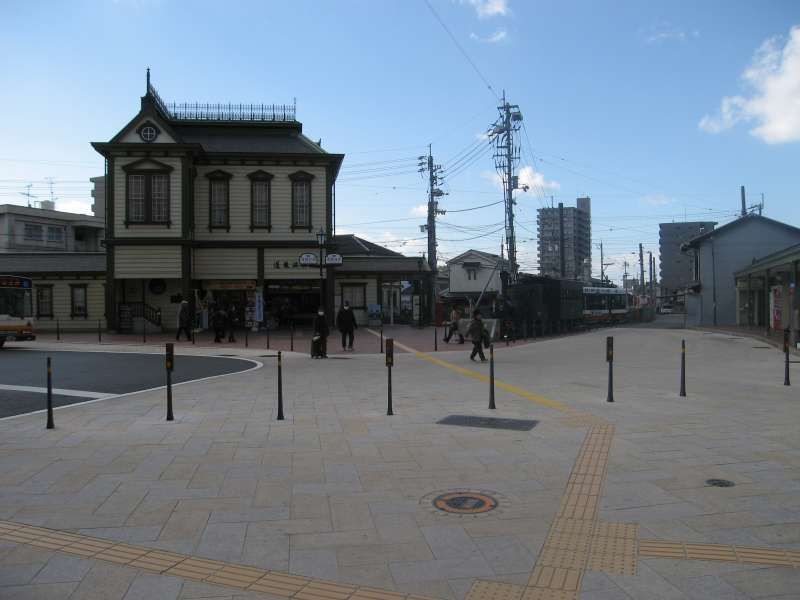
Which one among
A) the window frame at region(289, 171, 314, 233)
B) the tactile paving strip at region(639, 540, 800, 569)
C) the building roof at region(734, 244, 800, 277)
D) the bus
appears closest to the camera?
the tactile paving strip at region(639, 540, 800, 569)

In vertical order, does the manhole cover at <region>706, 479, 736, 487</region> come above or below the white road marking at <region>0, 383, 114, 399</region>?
below

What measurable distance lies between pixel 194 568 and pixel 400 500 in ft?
6.67

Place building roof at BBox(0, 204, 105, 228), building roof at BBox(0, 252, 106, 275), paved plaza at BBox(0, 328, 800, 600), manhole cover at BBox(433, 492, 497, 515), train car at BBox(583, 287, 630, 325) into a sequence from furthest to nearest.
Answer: building roof at BBox(0, 204, 105, 228)
train car at BBox(583, 287, 630, 325)
building roof at BBox(0, 252, 106, 275)
manhole cover at BBox(433, 492, 497, 515)
paved plaza at BBox(0, 328, 800, 600)

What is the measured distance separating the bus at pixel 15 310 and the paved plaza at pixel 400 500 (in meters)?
15.8

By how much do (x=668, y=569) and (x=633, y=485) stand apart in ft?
6.46

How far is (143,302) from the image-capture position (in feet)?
112

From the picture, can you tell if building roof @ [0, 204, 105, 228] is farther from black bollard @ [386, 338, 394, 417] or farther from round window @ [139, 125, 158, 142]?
black bollard @ [386, 338, 394, 417]

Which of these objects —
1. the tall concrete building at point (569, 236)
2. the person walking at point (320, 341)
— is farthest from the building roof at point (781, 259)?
the tall concrete building at point (569, 236)

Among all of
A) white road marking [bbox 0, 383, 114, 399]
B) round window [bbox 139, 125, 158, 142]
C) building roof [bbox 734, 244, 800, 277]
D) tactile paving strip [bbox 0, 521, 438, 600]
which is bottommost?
tactile paving strip [bbox 0, 521, 438, 600]

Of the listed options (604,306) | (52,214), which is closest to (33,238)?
(52,214)

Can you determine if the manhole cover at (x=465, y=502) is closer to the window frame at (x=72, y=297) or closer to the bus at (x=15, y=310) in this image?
the bus at (x=15, y=310)

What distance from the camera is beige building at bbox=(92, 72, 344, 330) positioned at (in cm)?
3275

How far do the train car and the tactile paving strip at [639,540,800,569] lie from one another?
4263cm

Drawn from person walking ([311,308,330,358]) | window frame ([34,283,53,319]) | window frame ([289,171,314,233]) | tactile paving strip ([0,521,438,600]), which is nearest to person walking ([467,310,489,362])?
person walking ([311,308,330,358])
